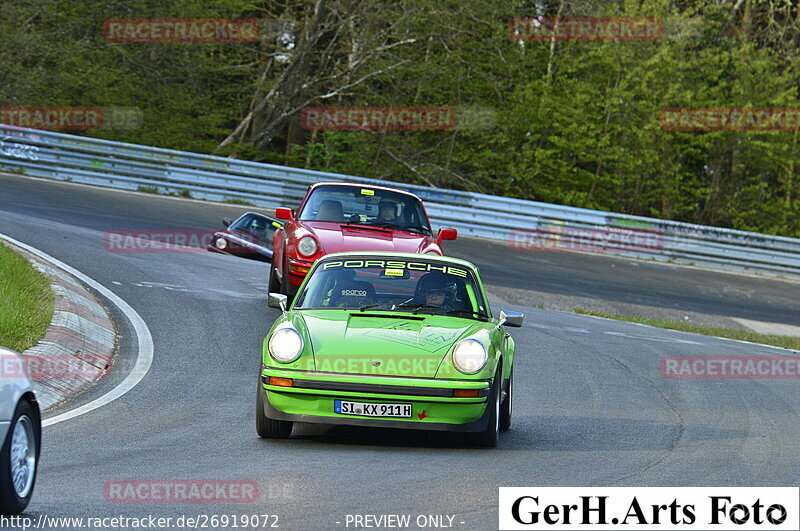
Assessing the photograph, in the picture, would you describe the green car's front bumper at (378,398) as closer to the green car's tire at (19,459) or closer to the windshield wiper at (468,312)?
the windshield wiper at (468,312)

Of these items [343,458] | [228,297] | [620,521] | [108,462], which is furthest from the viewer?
[228,297]

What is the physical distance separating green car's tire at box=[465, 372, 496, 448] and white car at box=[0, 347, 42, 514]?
135 inches

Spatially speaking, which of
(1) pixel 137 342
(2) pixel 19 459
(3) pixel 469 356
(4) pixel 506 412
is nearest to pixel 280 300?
(3) pixel 469 356

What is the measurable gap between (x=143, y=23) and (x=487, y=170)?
11.0 meters

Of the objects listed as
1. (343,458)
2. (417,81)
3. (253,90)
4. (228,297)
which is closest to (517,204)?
(417,81)

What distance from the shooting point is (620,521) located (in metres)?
5.86

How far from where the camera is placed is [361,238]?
13.4 m

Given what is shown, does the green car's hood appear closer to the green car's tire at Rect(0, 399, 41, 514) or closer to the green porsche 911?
the green porsche 911

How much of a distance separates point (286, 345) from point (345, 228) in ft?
18.8

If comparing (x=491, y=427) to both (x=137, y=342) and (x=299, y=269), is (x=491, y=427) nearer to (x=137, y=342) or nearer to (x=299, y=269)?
(x=137, y=342)

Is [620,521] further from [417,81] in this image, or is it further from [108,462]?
[417,81]

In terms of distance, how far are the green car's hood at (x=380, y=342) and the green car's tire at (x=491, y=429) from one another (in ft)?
1.49

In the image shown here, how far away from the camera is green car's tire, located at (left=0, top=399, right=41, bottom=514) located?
512 centimetres

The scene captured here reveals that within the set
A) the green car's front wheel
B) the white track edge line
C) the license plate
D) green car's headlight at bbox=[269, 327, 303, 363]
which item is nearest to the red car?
the white track edge line
